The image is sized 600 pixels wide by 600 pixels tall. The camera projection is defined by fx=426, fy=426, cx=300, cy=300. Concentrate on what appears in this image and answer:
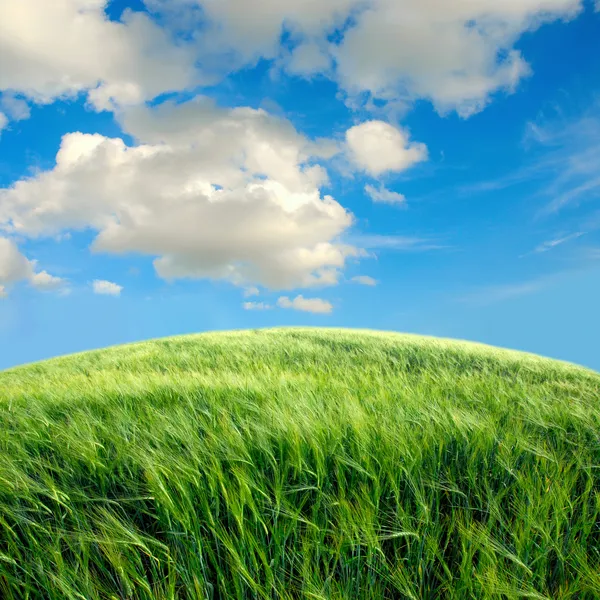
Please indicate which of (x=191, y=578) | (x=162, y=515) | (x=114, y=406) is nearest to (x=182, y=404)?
Result: (x=114, y=406)

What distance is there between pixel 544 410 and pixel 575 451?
63 cm

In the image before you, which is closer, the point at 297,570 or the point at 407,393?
the point at 297,570

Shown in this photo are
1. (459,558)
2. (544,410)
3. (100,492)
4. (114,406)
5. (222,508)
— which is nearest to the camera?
(459,558)

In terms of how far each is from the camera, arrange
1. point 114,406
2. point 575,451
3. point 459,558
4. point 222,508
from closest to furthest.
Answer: point 459,558, point 222,508, point 575,451, point 114,406

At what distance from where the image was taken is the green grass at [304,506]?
5.04 feet

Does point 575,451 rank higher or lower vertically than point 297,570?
higher

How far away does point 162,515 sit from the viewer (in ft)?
5.75

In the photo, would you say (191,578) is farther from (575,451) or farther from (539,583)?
(575,451)

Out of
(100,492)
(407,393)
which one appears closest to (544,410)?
(407,393)

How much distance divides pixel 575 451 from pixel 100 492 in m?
2.54

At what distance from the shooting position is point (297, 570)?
5.26 ft

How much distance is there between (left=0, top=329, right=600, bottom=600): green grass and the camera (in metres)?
1.54

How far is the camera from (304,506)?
75.0 inches

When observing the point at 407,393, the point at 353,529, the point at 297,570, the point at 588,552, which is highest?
the point at 407,393
